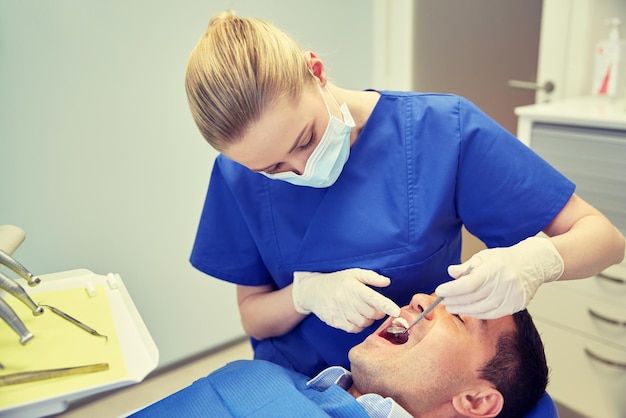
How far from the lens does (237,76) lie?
88 cm

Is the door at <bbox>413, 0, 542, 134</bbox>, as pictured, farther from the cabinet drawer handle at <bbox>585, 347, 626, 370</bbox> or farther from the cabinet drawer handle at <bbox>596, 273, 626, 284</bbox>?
the cabinet drawer handle at <bbox>585, 347, 626, 370</bbox>

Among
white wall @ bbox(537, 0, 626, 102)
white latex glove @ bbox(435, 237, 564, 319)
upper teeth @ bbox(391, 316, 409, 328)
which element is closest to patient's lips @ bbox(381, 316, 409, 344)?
upper teeth @ bbox(391, 316, 409, 328)

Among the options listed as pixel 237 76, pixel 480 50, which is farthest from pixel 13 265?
pixel 480 50

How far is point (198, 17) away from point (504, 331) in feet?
5.10

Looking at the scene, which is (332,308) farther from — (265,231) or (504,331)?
(504,331)

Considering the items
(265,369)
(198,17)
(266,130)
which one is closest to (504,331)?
(265,369)

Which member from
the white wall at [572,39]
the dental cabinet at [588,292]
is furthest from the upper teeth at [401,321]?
the white wall at [572,39]

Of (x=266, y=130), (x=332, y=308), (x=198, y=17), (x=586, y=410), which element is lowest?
(x=586, y=410)

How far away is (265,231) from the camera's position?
122cm

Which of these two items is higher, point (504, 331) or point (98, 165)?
point (98, 165)

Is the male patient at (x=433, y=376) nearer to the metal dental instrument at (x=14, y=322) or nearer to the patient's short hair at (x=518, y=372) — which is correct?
the patient's short hair at (x=518, y=372)

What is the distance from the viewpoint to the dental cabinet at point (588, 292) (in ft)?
5.28

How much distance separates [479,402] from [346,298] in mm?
348

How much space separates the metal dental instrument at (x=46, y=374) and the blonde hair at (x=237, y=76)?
42 cm
